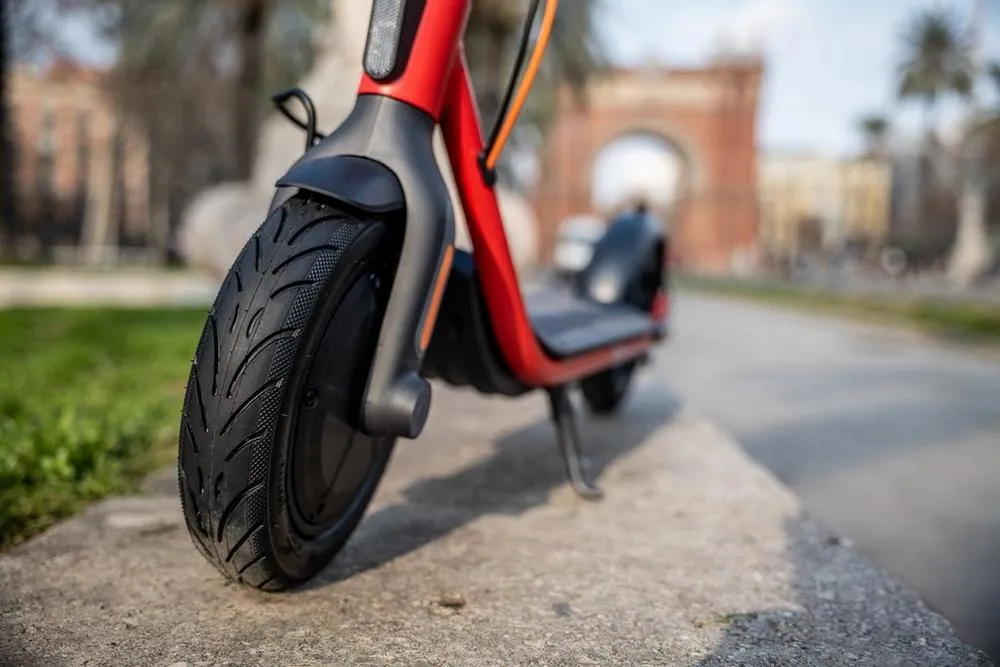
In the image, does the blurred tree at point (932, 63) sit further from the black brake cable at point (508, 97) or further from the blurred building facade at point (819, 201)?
the black brake cable at point (508, 97)

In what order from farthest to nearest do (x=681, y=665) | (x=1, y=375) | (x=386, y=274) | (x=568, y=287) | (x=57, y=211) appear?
(x=57, y=211)
(x=1, y=375)
(x=568, y=287)
(x=386, y=274)
(x=681, y=665)

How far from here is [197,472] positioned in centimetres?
176

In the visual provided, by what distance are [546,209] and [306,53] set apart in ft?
114

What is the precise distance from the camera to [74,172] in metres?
64.0

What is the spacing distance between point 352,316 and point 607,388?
2.48 metres


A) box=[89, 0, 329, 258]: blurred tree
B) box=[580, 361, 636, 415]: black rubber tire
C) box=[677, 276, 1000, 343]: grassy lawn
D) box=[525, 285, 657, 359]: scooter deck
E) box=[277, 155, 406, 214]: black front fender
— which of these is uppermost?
box=[89, 0, 329, 258]: blurred tree

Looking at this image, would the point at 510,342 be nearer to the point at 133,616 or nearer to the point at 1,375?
the point at 133,616

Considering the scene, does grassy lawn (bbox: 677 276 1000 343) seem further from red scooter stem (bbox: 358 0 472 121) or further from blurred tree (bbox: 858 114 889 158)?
blurred tree (bbox: 858 114 889 158)

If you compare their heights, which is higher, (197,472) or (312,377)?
(312,377)

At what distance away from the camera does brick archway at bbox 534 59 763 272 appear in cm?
5188

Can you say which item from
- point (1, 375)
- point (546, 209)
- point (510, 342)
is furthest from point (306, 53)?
point (546, 209)

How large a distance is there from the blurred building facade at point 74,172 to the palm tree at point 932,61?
3152 centimetres

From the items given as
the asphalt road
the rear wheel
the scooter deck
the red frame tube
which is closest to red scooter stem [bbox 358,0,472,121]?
the red frame tube

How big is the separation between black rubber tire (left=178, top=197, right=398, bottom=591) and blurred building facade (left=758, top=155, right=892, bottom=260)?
256 ft
